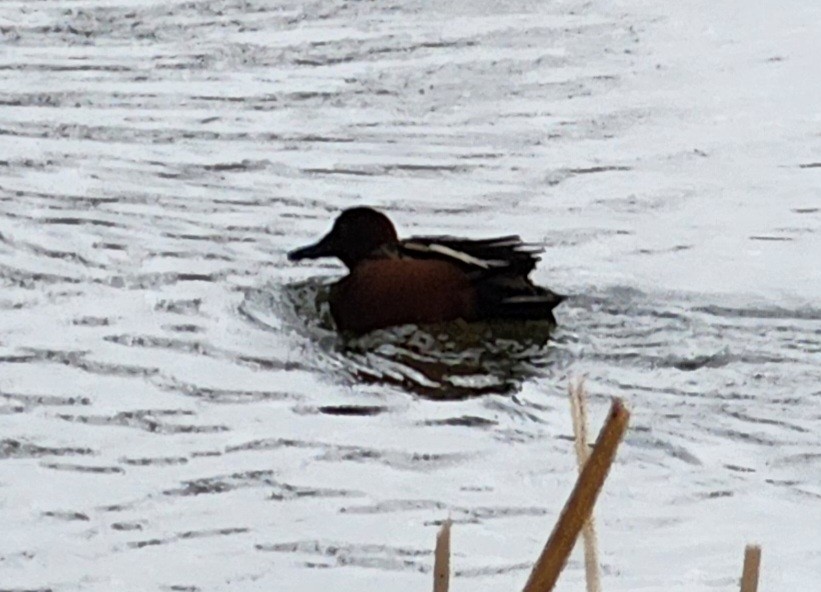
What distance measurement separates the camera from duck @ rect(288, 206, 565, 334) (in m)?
7.60

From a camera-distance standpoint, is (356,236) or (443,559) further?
(356,236)

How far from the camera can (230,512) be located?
18.9 feet

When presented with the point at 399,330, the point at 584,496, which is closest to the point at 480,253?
the point at 399,330

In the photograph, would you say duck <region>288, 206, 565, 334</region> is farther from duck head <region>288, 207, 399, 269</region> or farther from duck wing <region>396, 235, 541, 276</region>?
duck head <region>288, 207, 399, 269</region>

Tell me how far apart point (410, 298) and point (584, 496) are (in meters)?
5.79

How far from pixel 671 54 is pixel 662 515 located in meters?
6.82

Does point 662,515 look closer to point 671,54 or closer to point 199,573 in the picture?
point 199,573

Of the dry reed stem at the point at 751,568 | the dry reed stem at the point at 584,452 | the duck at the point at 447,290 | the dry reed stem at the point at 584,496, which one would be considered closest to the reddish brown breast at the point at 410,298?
the duck at the point at 447,290

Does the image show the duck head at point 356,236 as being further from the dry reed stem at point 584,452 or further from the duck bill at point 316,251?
the dry reed stem at point 584,452

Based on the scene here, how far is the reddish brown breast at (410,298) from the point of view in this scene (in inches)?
299

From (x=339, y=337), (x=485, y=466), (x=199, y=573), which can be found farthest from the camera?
(x=339, y=337)

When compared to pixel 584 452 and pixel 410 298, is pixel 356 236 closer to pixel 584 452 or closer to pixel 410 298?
pixel 410 298

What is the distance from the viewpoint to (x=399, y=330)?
7.62m

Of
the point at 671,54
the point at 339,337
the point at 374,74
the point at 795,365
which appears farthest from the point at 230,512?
the point at 671,54
